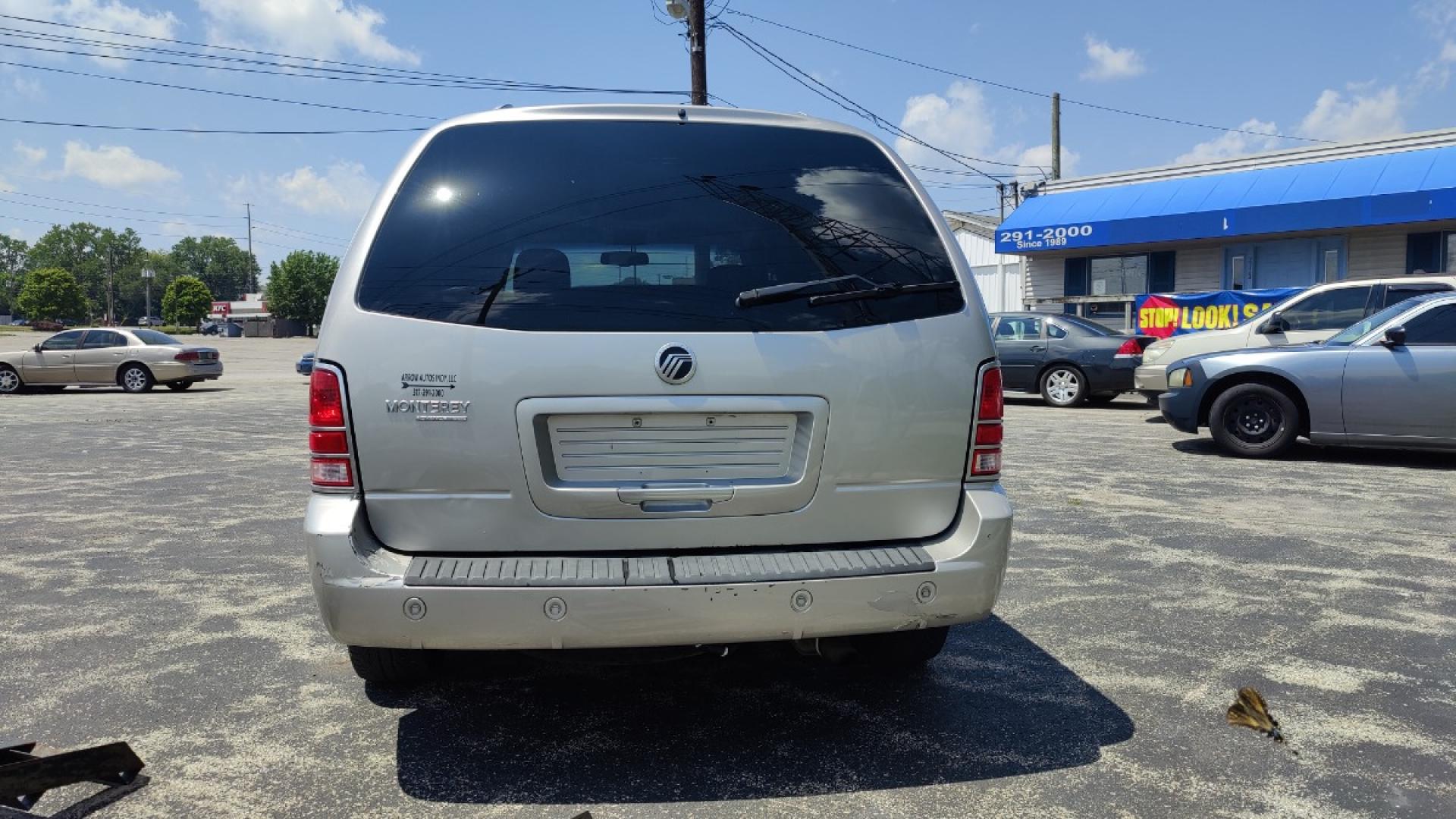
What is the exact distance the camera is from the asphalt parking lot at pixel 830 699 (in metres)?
2.88

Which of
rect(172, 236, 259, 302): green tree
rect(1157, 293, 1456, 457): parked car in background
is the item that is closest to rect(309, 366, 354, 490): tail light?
rect(1157, 293, 1456, 457): parked car in background

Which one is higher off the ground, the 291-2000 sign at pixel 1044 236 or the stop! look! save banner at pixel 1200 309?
the 291-2000 sign at pixel 1044 236

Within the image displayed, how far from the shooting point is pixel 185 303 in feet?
424

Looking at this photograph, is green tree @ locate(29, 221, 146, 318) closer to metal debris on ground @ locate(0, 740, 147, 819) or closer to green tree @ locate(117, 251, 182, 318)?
green tree @ locate(117, 251, 182, 318)

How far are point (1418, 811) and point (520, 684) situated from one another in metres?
2.80

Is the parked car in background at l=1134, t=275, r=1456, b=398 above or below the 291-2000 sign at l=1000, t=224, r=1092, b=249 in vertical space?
below

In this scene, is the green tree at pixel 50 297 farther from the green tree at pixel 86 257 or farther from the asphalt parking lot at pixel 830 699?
the asphalt parking lot at pixel 830 699

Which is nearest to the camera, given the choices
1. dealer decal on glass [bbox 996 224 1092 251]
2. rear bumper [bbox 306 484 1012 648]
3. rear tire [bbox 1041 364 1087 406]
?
rear bumper [bbox 306 484 1012 648]

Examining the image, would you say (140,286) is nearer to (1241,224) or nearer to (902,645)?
(1241,224)

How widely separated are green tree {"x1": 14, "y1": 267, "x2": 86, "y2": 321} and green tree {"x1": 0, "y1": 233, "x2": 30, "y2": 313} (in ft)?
123

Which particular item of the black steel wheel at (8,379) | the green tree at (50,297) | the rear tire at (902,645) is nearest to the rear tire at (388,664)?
the rear tire at (902,645)

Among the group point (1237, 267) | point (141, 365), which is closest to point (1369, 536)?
point (1237, 267)

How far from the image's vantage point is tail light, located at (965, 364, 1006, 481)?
9.98 feet

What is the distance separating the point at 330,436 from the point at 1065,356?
13.8 metres
